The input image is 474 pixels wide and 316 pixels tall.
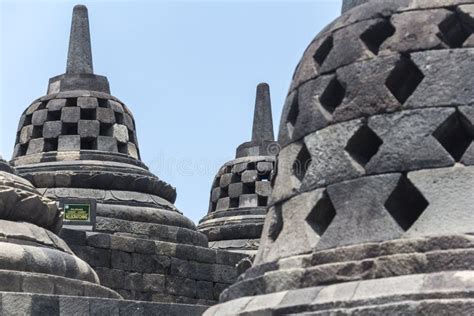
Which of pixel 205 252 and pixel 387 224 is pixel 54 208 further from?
pixel 205 252

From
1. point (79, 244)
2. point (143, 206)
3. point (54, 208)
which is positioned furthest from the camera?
point (143, 206)

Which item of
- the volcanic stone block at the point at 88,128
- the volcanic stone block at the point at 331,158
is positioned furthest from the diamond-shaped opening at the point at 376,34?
the volcanic stone block at the point at 88,128

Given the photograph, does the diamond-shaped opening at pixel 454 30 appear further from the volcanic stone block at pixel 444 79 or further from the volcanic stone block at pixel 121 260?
the volcanic stone block at pixel 121 260

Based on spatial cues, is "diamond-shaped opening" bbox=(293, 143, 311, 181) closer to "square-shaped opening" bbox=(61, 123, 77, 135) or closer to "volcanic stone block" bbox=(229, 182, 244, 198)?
"square-shaped opening" bbox=(61, 123, 77, 135)

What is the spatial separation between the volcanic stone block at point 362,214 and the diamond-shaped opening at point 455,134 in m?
0.41

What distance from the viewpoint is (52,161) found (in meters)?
19.2

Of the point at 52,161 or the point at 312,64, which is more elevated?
the point at 52,161

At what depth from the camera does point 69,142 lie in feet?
64.3

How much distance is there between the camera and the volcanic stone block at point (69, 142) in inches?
768

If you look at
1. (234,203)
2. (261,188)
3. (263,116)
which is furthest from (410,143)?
(263,116)

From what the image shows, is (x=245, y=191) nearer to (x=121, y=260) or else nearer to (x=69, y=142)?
(x=69, y=142)

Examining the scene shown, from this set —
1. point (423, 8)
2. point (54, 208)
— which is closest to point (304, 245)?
point (423, 8)

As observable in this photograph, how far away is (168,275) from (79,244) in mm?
1953

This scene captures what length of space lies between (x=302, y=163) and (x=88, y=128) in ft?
37.8
